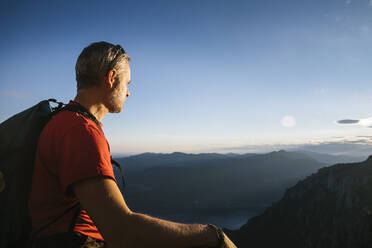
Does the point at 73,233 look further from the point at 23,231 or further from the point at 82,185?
the point at 82,185

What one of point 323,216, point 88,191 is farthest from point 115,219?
point 323,216

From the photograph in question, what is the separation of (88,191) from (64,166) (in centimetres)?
30

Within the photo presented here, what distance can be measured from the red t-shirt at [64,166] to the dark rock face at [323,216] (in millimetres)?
95149

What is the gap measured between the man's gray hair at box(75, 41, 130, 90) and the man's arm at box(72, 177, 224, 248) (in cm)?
131

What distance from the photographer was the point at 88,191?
5.75ft

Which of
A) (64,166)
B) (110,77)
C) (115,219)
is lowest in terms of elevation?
(115,219)

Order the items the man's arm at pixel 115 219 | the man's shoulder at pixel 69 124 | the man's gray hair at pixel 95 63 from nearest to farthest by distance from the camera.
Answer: the man's arm at pixel 115 219
the man's shoulder at pixel 69 124
the man's gray hair at pixel 95 63

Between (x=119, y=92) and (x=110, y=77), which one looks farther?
(x=119, y=92)

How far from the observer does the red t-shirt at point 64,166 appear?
1.77 meters

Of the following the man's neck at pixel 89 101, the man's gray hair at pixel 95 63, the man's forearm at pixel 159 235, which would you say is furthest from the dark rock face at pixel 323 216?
the man's gray hair at pixel 95 63

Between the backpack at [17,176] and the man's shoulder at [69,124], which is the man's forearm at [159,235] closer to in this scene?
the backpack at [17,176]

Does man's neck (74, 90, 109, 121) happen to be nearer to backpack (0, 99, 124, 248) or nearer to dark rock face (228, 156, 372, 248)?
backpack (0, 99, 124, 248)

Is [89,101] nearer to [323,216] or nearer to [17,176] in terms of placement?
[17,176]

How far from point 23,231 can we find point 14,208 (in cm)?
23
